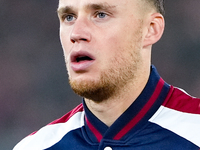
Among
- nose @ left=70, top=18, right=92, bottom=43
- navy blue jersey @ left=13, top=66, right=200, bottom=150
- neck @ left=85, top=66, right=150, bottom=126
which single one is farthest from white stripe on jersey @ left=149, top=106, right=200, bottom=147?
nose @ left=70, top=18, right=92, bottom=43

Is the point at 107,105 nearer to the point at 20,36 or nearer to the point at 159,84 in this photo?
the point at 159,84

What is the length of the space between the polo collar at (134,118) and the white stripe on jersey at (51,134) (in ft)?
0.39

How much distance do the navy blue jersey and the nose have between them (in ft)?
1.07

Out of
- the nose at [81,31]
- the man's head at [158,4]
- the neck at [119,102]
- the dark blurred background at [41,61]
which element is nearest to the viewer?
the nose at [81,31]

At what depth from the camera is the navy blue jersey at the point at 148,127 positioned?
148cm

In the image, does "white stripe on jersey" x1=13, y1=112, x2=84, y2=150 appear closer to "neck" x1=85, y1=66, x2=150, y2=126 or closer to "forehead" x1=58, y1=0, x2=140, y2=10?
"neck" x1=85, y1=66, x2=150, y2=126

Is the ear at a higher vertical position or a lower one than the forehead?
lower

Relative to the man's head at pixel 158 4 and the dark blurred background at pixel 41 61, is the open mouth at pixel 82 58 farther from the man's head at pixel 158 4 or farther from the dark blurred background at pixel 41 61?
the dark blurred background at pixel 41 61

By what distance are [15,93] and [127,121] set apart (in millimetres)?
2536

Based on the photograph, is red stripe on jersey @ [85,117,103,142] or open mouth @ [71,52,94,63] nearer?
open mouth @ [71,52,94,63]

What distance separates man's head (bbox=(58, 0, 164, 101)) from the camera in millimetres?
1450

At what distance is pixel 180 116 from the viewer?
5.06 feet

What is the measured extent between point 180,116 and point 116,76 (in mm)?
298

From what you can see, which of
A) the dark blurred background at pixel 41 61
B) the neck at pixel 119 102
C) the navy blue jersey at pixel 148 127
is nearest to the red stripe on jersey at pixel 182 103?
the navy blue jersey at pixel 148 127
